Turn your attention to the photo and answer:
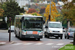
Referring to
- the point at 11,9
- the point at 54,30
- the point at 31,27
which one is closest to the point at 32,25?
the point at 31,27

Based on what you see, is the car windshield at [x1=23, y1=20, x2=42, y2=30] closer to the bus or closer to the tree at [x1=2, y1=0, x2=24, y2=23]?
the bus

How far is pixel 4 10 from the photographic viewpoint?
81875 millimetres

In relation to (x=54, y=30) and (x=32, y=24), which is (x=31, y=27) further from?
(x=54, y=30)

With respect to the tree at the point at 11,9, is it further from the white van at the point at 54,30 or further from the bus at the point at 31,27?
the bus at the point at 31,27

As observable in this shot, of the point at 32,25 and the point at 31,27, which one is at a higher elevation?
the point at 32,25

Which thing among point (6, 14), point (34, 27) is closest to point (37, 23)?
point (34, 27)

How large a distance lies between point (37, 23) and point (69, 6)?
21.1 ft

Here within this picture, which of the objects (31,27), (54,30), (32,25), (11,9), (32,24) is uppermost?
(11,9)

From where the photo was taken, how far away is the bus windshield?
103ft

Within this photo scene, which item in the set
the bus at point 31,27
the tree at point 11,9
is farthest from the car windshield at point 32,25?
the tree at point 11,9

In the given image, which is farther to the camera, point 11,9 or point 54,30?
point 11,9

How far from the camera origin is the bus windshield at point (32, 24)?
1233 inches

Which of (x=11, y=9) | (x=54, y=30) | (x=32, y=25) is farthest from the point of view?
(x=11, y=9)

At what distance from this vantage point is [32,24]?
3148 centimetres
